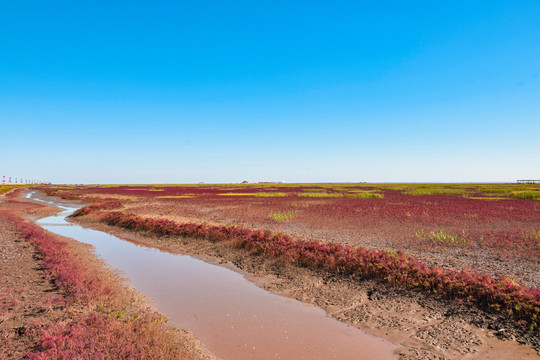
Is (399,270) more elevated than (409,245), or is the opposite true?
(399,270)

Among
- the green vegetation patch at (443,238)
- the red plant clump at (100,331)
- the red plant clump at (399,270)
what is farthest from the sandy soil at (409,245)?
the red plant clump at (100,331)

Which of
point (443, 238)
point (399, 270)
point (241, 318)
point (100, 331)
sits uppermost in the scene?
point (100, 331)

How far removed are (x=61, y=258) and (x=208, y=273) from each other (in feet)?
22.7

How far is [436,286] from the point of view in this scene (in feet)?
34.2

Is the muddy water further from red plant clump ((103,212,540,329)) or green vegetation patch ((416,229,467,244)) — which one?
green vegetation patch ((416,229,467,244))

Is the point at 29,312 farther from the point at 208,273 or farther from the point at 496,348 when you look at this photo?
the point at 496,348

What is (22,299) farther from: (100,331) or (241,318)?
(241,318)

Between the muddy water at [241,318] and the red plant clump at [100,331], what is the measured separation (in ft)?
3.95

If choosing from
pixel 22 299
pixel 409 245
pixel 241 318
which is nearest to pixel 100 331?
pixel 241 318

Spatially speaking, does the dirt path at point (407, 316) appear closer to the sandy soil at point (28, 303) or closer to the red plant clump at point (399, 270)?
the red plant clump at point (399, 270)

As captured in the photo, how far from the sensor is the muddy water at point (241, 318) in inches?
295

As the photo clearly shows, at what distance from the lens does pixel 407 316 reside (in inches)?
362

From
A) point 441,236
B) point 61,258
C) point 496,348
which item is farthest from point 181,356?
point 441,236

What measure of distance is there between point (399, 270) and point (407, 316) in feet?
8.93
